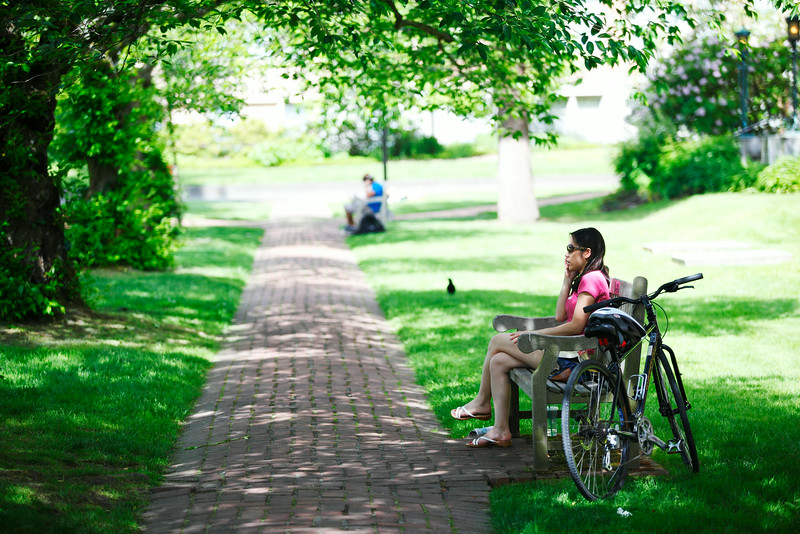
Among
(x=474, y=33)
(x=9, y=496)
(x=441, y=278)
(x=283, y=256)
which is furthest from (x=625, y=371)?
(x=283, y=256)

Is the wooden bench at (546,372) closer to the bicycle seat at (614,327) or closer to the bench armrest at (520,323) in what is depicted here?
the bicycle seat at (614,327)

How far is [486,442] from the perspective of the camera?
20.1 feet

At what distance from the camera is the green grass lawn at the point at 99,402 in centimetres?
503

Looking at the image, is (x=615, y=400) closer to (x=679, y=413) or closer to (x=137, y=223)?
(x=679, y=413)

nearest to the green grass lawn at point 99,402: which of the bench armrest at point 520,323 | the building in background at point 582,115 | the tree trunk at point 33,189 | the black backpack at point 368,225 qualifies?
the tree trunk at point 33,189

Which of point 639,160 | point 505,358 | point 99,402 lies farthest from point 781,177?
point 99,402

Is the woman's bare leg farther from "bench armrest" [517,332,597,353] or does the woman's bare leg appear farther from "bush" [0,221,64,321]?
"bush" [0,221,64,321]

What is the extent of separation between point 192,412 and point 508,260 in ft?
→ 35.2

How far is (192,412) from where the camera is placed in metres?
7.43

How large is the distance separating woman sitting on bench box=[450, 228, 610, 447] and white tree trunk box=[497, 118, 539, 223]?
19585 mm

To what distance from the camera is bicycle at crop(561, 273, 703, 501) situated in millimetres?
5141

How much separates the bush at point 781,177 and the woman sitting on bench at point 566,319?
16.7 meters

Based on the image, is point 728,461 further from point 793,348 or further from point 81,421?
point 81,421

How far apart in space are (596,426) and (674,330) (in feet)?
17.9
